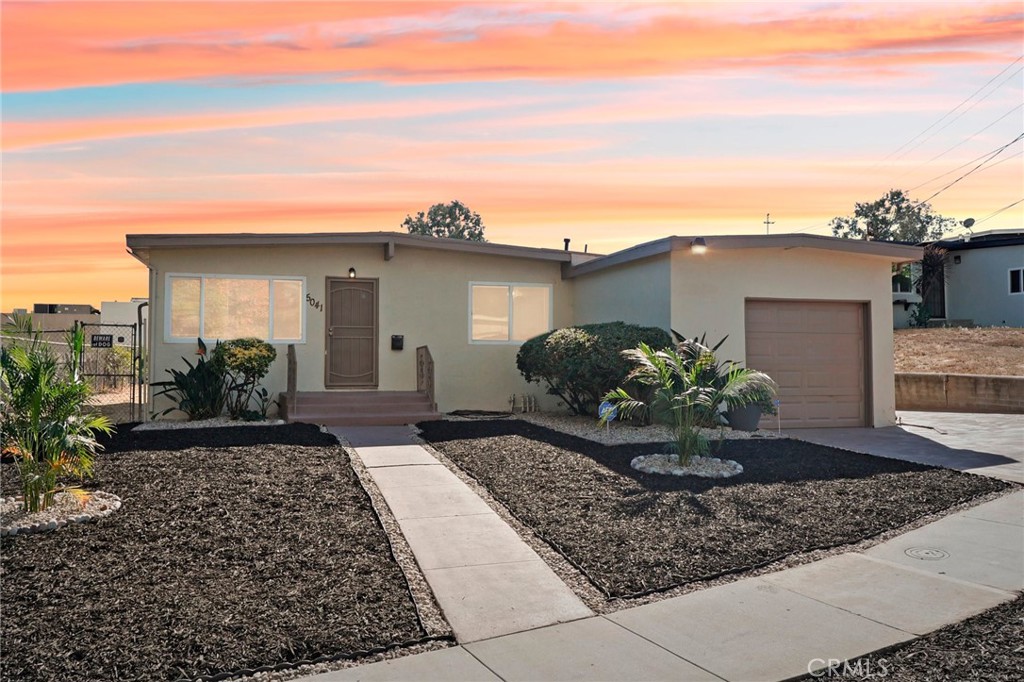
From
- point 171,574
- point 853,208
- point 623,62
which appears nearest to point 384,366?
point 623,62

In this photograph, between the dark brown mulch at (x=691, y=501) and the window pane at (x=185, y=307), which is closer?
the dark brown mulch at (x=691, y=501)

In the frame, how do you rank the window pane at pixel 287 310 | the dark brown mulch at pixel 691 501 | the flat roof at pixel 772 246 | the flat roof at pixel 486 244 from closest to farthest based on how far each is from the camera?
1. the dark brown mulch at pixel 691 501
2. the flat roof at pixel 772 246
3. the flat roof at pixel 486 244
4. the window pane at pixel 287 310

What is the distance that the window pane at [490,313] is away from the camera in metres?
13.3

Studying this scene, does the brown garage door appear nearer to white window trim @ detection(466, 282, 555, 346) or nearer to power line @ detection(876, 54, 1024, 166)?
white window trim @ detection(466, 282, 555, 346)

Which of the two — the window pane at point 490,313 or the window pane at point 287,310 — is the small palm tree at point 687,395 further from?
the window pane at point 287,310

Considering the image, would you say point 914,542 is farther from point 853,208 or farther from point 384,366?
point 853,208

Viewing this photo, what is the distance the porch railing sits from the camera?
38.8ft

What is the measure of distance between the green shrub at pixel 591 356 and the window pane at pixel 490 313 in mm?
1856

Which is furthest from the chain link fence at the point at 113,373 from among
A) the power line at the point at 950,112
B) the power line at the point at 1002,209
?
the power line at the point at 1002,209

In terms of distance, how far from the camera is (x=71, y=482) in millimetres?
6438

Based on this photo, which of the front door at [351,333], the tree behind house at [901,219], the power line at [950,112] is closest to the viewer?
the front door at [351,333]

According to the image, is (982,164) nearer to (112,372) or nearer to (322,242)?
(322,242)

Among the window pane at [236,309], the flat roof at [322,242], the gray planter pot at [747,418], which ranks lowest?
the gray planter pot at [747,418]

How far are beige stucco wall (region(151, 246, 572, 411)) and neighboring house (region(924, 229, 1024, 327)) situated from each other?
17.6 m
